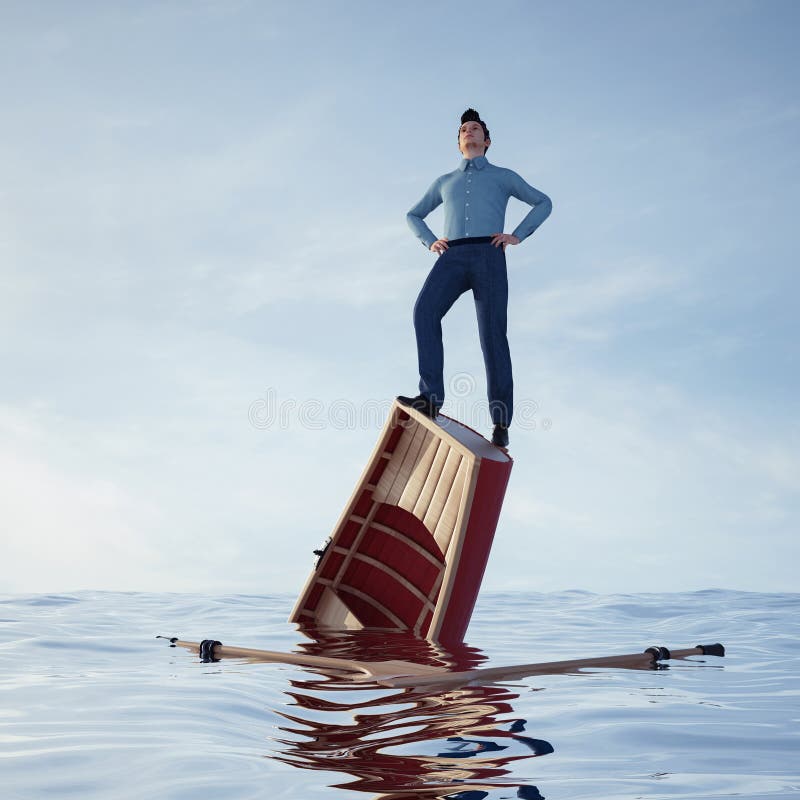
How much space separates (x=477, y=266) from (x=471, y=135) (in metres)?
1.14

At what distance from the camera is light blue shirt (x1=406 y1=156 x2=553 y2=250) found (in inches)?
251

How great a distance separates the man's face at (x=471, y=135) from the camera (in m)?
6.63

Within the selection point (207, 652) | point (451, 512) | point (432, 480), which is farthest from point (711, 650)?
point (207, 652)

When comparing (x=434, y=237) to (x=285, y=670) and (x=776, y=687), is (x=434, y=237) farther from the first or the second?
(x=776, y=687)

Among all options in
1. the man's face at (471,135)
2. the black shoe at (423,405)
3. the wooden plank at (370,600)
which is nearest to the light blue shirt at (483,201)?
the man's face at (471,135)

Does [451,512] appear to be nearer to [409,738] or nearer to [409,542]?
[409,542]

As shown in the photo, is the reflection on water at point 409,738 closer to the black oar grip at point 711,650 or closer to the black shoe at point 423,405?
the black oar grip at point 711,650

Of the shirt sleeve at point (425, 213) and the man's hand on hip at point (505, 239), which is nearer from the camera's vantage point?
the man's hand on hip at point (505, 239)

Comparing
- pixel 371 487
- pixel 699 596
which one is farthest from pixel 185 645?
pixel 699 596

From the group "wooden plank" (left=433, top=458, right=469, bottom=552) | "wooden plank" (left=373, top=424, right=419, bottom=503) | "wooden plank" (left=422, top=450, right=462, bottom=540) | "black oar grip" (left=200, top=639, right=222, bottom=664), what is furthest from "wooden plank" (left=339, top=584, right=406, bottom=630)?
"black oar grip" (left=200, top=639, right=222, bottom=664)

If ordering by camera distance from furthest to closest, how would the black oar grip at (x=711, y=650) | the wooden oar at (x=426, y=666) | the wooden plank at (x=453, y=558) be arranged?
the wooden plank at (x=453, y=558)
the black oar grip at (x=711, y=650)
the wooden oar at (x=426, y=666)

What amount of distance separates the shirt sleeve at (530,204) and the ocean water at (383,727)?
3069 millimetres

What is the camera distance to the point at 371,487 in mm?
6930

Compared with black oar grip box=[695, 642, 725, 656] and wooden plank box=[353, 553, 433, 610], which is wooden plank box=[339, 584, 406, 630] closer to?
wooden plank box=[353, 553, 433, 610]
